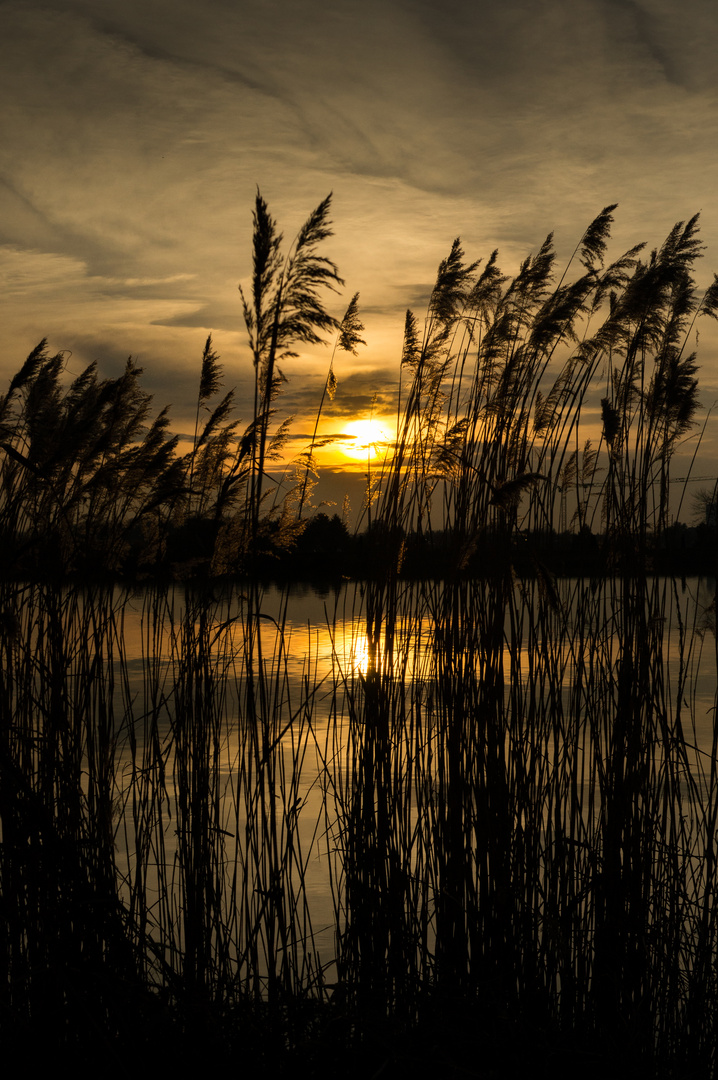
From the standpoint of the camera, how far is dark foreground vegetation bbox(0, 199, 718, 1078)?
6.86 feet

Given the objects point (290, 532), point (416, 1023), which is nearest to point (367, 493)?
point (290, 532)

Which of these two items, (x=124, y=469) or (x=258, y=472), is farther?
(x=124, y=469)

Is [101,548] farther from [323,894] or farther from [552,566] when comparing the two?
[323,894]

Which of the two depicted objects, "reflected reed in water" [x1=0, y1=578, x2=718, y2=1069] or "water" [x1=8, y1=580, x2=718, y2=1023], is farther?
"water" [x1=8, y1=580, x2=718, y2=1023]

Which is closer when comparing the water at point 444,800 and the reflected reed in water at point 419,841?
the reflected reed in water at point 419,841

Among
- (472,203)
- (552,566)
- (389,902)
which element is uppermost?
(472,203)

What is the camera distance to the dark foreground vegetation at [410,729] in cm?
209

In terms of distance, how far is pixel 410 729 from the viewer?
2564mm

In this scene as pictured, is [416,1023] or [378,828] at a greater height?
[378,828]

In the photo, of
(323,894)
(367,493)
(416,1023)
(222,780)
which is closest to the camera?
(416,1023)

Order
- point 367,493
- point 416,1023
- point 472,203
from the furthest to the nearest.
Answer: point 472,203, point 367,493, point 416,1023

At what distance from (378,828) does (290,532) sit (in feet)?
2.91

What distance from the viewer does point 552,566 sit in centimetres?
268

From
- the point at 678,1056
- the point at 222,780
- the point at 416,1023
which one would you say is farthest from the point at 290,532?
the point at 222,780
